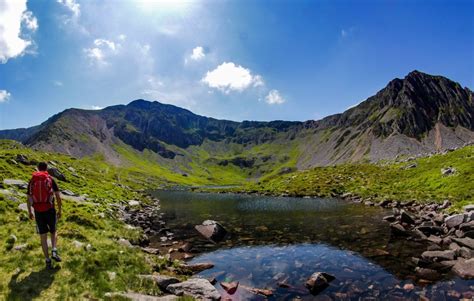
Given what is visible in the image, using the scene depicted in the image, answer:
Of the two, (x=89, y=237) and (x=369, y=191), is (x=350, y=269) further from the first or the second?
(x=369, y=191)

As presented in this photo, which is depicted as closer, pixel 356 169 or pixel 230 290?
pixel 230 290

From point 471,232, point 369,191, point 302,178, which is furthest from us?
point 302,178

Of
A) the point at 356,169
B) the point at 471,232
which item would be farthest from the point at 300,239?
the point at 356,169

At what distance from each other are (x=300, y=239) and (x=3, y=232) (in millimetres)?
26138

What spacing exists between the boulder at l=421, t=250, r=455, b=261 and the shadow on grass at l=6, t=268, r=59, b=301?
26167mm

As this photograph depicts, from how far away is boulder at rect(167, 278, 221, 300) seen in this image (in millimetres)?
16031

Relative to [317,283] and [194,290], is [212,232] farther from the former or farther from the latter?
[194,290]

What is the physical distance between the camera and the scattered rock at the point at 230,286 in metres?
18.8

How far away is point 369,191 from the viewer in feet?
237

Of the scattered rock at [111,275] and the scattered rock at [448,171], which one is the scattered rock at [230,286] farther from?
the scattered rock at [448,171]

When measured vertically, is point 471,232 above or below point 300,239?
above

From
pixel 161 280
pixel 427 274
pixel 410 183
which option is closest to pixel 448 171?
pixel 410 183

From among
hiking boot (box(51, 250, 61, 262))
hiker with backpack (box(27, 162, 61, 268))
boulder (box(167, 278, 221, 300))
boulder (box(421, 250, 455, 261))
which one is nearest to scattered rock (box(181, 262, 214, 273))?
boulder (box(167, 278, 221, 300))

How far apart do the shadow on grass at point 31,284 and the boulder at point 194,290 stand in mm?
5829
